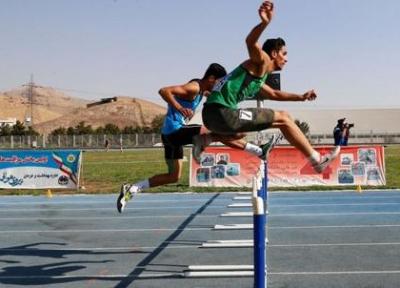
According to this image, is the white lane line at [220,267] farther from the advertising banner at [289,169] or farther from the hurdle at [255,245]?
the advertising banner at [289,169]

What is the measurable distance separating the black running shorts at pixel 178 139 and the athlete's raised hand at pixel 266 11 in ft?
7.31

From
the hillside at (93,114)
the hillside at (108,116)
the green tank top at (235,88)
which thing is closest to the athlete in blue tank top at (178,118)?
the green tank top at (235,88)

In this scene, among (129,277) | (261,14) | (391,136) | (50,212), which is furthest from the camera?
(391,136)

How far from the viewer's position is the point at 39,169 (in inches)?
722

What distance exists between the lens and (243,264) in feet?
23.5

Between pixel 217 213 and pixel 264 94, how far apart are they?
5721 millimetres

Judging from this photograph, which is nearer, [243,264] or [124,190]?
[243,264]

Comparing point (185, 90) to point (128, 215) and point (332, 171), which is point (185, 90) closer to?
point (128, 215)

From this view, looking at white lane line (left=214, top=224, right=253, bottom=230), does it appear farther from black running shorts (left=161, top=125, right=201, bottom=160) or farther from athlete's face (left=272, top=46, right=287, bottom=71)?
athlete's face (left=272, top=46, right=287, bottom=71)

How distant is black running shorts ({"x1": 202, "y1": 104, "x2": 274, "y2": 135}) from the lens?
20.0 ft

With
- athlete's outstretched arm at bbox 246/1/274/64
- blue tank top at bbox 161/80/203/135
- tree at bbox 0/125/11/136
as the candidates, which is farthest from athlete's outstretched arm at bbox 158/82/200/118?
tree at bbox 0/125/11/136

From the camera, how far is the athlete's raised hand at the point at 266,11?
5539mm

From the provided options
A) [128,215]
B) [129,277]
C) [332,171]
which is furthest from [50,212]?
[332,171]

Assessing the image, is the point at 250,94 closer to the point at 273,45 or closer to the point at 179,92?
the point at 273,45
